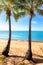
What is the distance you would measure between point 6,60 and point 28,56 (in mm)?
2497

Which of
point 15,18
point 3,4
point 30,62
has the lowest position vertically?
point 30,62

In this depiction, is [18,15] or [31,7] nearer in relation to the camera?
[31,7]

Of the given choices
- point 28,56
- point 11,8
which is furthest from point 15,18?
point 28,56

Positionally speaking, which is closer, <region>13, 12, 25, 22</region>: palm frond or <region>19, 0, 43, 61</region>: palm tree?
<region>19, 0, 43, 61</region>: palm tree

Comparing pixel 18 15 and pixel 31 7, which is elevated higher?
pixel 31 7

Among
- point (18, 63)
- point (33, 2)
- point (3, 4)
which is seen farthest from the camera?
point (3, 4)

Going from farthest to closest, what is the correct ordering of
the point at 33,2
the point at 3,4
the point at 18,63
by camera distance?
the point at 3,4
the point at 33,2
the point at 18,63

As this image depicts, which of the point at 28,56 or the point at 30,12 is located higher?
the point at 30,12

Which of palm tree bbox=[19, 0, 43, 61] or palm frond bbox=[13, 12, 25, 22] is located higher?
palm tree bbox=[19, 0, 43, 61]

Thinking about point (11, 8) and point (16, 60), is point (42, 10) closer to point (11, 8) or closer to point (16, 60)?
point (11, 8)

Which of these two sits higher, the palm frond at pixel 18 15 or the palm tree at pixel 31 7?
the palm tree at pixel 31 7

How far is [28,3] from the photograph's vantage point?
20109 mm

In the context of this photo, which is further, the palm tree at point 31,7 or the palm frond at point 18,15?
the palm frond at point 18,15

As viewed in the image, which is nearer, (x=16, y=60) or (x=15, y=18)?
(x=16, y=60)
